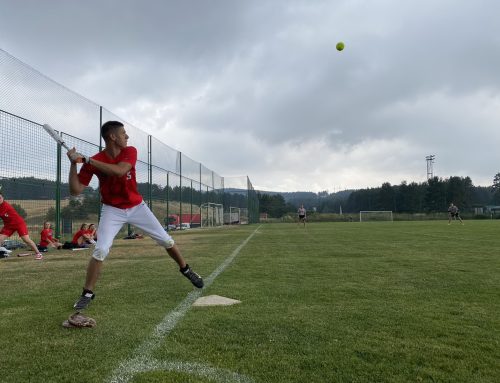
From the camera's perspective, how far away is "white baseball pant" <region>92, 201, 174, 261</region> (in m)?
4.19

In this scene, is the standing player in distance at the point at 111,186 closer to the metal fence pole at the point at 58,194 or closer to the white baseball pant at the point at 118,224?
the white baseball pant at the point at 118,224

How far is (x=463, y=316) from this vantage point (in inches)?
157

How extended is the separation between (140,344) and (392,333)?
1.94 metres

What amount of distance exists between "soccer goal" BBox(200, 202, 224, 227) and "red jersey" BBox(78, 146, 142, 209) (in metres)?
30.8

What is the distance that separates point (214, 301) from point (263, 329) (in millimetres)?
1218

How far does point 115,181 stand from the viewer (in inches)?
176

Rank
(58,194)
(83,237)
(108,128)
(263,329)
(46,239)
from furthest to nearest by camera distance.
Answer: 1. (58,194)
2. (83,237)
3. (46,239)
4. (108,128)
5. (263,329)

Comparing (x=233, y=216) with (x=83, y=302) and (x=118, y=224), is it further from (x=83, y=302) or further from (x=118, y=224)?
(x=83, y=302)

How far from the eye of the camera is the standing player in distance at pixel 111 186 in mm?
4152

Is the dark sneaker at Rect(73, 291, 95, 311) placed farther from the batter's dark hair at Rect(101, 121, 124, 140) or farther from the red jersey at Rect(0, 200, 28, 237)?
the red jersey at Rect(0, 200, 28, 237)

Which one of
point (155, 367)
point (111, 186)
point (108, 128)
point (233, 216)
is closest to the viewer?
point (155, 367)

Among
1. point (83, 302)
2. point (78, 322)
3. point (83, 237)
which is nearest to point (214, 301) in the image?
point (83, 302)

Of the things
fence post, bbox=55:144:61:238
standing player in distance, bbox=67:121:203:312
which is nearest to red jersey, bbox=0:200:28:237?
fence post, bbox=55:144:61:238

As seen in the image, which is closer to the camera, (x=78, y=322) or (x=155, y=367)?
Result: (x=155, y=367)
